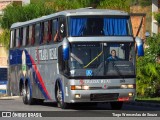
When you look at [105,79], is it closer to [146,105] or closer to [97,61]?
[97,61]

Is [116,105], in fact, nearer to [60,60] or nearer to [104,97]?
[104,97]

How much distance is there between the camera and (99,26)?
2745cm

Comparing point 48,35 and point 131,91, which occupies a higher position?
point 48,35

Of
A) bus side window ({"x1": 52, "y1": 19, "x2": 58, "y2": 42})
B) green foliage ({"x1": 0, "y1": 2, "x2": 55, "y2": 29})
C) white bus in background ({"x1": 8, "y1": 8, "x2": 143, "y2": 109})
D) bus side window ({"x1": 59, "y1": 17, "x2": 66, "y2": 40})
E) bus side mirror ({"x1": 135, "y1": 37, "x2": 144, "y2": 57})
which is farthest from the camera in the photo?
green foliage ({"x1": 0, "y1": 2, "x2": 55, "y2": 29})

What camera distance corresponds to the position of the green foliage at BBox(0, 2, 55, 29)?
215 ft

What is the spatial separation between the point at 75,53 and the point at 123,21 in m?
2.31

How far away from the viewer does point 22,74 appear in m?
34.9

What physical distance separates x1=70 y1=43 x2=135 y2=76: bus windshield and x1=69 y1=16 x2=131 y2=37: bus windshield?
508mm

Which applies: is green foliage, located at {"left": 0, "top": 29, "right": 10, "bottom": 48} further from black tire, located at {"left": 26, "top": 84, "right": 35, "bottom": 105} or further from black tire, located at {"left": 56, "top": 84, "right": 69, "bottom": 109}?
black tire, located at {"left": 56, "top": 84, "right": 69, "bottom": 109}

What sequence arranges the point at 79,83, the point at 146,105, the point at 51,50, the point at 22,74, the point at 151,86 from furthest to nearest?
the point at 151,86 → the point at 22,74 → the point at 146,105 → the point at 51,50 → the point at 79,83

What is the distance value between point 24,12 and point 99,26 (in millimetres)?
39948

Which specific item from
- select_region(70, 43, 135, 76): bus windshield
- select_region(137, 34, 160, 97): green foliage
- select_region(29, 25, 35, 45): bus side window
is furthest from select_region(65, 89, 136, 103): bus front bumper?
select_region(137, 34, 160, 97): green foliage

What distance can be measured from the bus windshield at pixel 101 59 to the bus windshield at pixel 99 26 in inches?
20.0

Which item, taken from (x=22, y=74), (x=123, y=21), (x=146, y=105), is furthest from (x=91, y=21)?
(x=22, y=74)
